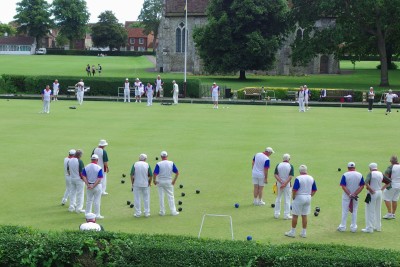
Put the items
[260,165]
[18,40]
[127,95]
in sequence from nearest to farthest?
[260,165]
[127,95]
[18,40]

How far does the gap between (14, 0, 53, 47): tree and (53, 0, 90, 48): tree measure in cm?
220

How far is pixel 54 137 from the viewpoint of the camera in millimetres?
26797

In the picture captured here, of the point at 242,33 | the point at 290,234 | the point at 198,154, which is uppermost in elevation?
the point at 242,33

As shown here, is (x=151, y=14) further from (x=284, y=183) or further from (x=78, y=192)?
(x=284, y=183)

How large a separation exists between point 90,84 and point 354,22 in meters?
24.6

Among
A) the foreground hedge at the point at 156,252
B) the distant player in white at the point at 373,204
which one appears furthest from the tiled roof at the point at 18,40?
the foreground hedge at the point at 156,252

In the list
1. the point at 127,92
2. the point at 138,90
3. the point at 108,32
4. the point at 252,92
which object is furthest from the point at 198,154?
the point at 108,32

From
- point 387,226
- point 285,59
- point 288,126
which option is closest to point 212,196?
point 387,226

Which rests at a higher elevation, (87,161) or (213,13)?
(213,13)

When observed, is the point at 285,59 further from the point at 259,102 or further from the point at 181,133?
the point at 181,133

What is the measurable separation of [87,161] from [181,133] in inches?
306

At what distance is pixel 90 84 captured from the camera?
49344mm

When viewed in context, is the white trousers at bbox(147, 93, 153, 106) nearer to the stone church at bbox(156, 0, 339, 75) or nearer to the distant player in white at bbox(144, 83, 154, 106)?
the distant player in white at bbox(144, 83, 154, 106)

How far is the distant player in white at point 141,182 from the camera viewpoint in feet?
48.9
